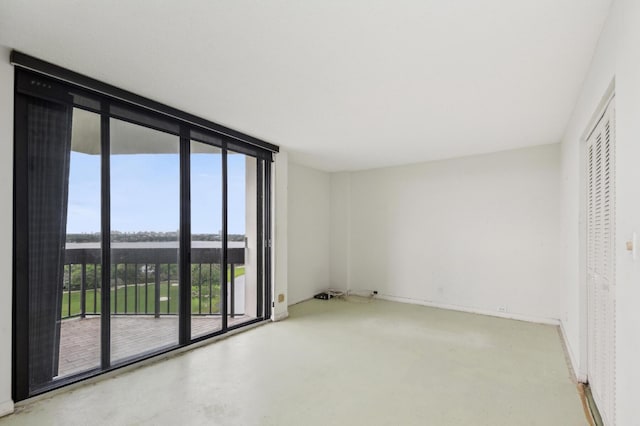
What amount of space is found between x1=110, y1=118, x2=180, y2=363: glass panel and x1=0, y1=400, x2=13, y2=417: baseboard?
2.30ft

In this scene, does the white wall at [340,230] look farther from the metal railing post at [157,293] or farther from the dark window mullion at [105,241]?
the dark window mullion at [105,241]

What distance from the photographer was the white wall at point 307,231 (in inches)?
214

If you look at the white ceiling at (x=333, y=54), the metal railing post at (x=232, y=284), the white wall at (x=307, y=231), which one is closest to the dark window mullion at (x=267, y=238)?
the metal railing post at (x=232, y=284)

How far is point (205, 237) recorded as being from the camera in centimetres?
357

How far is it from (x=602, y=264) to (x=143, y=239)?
3.69 m

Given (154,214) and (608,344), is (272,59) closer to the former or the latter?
(154,214)

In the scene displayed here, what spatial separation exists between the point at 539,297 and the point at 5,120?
19.0 feet

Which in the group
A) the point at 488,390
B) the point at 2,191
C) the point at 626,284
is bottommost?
the point at 488,390

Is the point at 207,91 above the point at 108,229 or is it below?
above

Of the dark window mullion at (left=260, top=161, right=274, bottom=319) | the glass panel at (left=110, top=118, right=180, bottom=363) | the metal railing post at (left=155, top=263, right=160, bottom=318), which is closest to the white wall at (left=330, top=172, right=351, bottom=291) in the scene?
the dark window mullion at (left=260, top=161, right=274, bottom=319)

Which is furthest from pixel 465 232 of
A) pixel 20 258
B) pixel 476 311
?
pixel 20 258

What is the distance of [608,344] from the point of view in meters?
1.96

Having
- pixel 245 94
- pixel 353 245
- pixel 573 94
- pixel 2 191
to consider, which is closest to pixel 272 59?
pixel 245 94

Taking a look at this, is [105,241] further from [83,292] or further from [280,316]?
[280,316]
